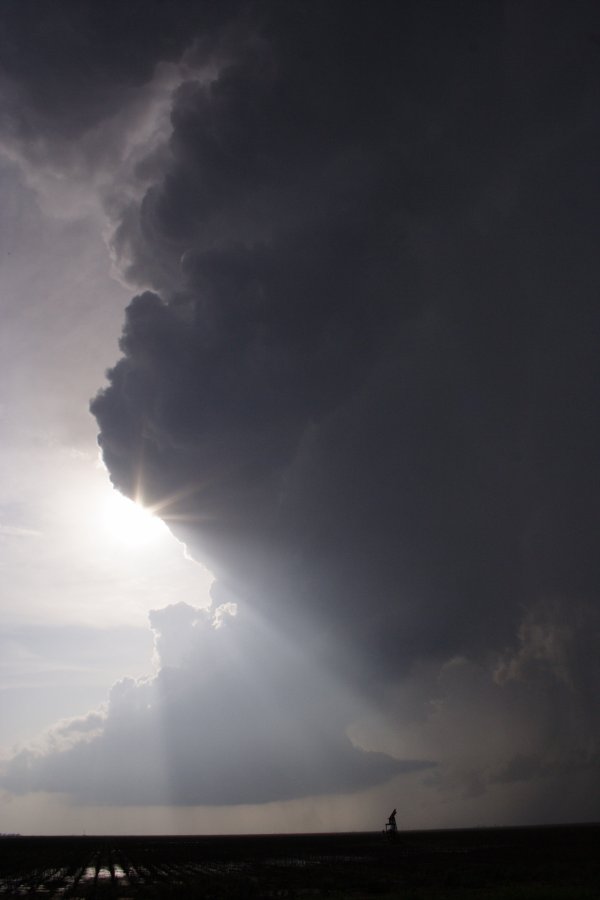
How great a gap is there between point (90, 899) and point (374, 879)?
2039 centimetres

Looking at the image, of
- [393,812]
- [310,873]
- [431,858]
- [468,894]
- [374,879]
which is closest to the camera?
[468,894]

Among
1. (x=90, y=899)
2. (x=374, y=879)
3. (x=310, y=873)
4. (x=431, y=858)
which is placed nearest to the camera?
(x=90, y=899)

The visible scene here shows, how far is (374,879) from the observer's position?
51.0m

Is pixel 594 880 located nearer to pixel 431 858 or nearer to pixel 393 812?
pixel 431 858

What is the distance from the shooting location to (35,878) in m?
60.4

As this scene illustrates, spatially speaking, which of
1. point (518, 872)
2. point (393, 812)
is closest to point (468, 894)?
point (518, 872)

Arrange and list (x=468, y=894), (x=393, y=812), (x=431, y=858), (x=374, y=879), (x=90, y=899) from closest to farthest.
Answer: (x=468, y=894) → (x=90, y=899) → (x=374, y=879) → (x=431, y=858) → (x=393, y=812)

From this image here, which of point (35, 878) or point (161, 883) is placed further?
point (35, 878)

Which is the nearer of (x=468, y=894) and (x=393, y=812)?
(x=468, y=894)

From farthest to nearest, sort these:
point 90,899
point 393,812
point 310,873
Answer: point 393,812
point 310,873
point 90,899

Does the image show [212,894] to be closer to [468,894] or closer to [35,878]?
[468,894]

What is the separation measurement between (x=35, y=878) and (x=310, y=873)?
952 inches

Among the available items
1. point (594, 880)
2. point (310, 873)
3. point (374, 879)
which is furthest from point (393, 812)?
point (594, 880)

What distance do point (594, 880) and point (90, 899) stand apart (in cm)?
3217
